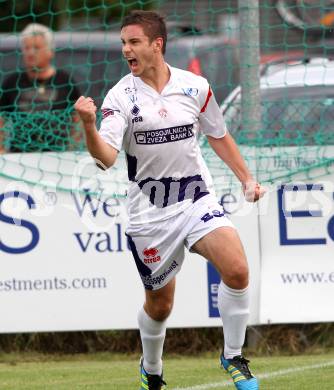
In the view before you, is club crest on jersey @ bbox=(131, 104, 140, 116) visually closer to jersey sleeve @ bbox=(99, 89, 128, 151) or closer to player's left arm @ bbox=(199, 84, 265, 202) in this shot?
jersey sleeve @ bbox=(99, 89, 128, 151)

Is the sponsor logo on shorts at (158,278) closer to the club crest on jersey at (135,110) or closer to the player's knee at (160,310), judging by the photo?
the player's knee at (160,310)

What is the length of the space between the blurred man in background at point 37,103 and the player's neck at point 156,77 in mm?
2522

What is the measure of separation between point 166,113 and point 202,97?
29cm

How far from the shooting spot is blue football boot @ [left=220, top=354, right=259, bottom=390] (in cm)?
615

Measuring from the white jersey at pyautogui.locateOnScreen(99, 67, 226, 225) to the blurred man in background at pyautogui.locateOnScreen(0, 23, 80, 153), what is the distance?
2.49 meters

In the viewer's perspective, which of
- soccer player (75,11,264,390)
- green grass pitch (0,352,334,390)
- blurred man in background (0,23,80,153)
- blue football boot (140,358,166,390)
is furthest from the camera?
blurred man in background (0,23,80,153)

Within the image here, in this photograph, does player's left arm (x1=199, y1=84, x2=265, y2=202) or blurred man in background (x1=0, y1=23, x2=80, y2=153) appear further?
blurred man in background (x1=0, y1=23, x2=80, y2=153)

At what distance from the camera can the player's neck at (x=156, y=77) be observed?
6414 mm

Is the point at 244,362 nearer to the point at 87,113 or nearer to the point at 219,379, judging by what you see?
the point at 219,379

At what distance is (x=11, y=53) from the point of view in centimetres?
1202

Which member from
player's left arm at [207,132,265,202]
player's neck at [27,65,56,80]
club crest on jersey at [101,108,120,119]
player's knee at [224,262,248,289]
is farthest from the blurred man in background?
player's knee at [224,262,248,289]

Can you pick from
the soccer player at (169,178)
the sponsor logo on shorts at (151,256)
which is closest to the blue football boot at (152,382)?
the soccer player at (169,178)

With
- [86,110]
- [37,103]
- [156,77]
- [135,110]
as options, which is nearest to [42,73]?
[37,103]

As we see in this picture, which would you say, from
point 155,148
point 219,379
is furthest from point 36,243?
point 155,148
